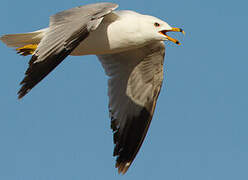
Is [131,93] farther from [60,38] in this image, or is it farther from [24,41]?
[60,38]

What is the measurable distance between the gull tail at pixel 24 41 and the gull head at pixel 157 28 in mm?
1377

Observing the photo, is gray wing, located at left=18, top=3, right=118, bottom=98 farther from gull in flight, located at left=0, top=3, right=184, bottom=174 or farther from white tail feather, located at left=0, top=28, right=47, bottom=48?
white tail feather, located at left=0, top=28, right=47, bottom=48

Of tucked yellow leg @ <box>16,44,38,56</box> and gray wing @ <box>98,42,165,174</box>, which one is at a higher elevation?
tucked yellow leg @ <box>16,44,38,56</box>

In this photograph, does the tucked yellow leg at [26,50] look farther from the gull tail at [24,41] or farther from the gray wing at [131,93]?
the gray wing at [131,93]

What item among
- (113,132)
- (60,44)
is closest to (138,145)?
(113,132)

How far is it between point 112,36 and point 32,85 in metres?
1.80

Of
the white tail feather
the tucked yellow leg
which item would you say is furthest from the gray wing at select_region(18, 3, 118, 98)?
the tucked yellow leg

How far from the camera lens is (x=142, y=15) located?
7766 mm

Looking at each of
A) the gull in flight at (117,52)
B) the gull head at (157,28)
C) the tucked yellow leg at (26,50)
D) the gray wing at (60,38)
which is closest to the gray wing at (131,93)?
the gull in flight at (117,52)

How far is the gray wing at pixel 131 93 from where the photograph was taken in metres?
8.61

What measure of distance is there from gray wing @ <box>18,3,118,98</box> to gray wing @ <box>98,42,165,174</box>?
1.60 m

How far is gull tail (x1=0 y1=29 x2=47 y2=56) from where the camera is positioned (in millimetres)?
7688

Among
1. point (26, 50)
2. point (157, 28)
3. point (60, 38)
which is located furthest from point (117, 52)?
point (60, 38)

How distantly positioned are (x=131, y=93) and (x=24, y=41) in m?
1.92
